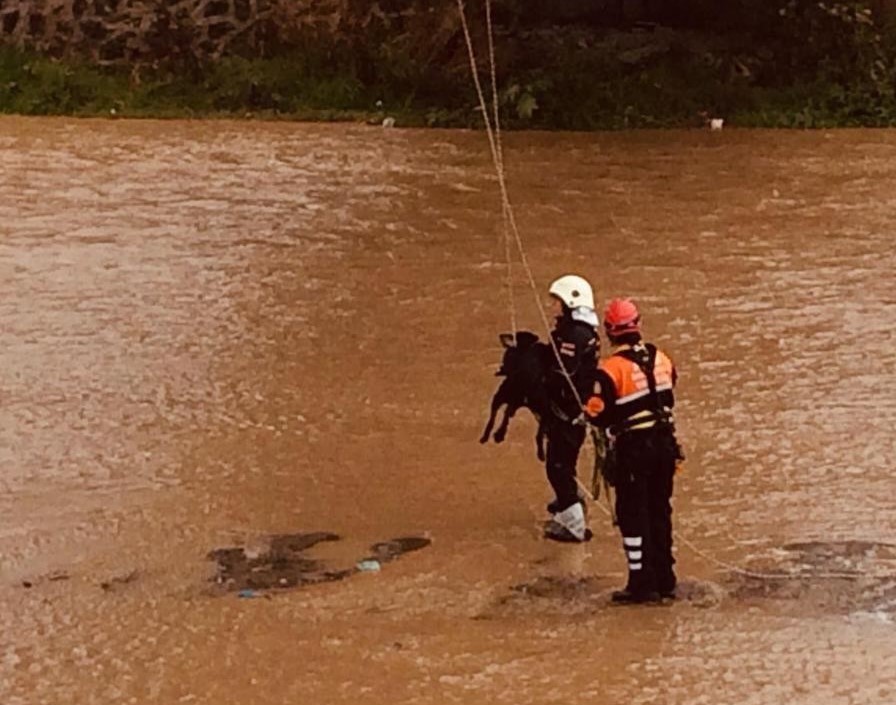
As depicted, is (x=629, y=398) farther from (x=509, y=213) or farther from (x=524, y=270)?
(x=509, y=213)

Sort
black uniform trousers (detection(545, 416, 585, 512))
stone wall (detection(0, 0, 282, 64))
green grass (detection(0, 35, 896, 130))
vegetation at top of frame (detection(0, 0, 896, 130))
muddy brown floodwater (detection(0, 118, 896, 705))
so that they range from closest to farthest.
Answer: muddy brown floodwater (detection(0, 118, 896, 705)) < black uniform trousers (detection(545, 416, 585, 512)) < green grass (detection(0, 35, 896, 130)) < vegetation at top of frame (detection(0, 0, 896, 130)) < stone wall (detection(0, 0, 282, 64))

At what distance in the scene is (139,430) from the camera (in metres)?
10.2

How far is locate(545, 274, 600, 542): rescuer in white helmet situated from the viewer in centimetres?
821

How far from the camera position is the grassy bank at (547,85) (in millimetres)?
21094

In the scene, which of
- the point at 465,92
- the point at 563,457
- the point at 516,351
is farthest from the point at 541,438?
the point at 465,92

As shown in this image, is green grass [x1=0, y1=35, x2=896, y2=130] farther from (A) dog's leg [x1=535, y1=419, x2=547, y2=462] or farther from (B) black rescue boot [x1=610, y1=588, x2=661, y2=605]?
(B) black rescue boot [x1=610, y1=588, x2=661, y2=605]

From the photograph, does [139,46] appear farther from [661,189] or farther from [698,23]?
[661,189]

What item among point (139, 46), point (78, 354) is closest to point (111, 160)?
point (139, 46)

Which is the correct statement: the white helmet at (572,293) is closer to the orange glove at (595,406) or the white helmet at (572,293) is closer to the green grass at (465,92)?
the orange glove at (595,406)

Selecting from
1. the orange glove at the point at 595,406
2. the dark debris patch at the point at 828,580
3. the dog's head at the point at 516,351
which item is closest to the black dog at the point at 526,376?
the dog's head at the point at 516,351

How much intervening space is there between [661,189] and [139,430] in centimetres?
813

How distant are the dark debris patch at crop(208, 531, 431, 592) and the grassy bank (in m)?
13.0

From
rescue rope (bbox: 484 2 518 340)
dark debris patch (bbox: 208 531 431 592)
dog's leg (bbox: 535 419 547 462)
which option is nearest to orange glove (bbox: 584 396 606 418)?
dog's leg (bbox: 535 419 547 462)

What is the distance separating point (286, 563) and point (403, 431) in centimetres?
202
